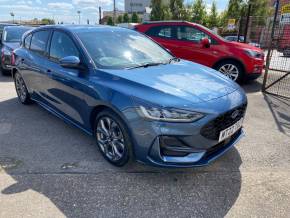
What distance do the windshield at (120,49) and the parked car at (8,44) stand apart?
5395mm

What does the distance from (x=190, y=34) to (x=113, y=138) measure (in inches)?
200

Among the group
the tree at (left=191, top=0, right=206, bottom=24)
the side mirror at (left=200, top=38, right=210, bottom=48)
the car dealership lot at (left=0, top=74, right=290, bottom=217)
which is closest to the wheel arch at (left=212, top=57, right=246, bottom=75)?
the side mirror at (left=200, top=38, right=210, bottom=48)

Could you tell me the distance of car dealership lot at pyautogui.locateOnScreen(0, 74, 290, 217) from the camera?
2.46 meters

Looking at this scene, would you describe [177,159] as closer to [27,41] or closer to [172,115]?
[172,115]

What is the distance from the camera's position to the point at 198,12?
3325 centimetres

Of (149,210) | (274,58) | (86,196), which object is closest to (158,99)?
(149,210)

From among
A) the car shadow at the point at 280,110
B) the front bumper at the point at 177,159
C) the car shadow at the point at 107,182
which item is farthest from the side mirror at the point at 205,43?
the front bumper at the point at 177,159

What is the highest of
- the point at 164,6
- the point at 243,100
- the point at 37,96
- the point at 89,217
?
the point at 164,6

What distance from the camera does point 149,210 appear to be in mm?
2439

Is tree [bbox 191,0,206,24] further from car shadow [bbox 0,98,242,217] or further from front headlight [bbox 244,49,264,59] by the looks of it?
car shadow [bbox 0,98,242,217]

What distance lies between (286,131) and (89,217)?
3.38m

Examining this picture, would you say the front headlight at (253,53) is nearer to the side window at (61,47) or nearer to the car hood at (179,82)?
the car hood at (179,82)

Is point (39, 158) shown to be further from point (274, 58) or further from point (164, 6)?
point (164, 6)

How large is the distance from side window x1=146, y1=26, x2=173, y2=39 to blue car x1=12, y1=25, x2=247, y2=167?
3.48 metres
